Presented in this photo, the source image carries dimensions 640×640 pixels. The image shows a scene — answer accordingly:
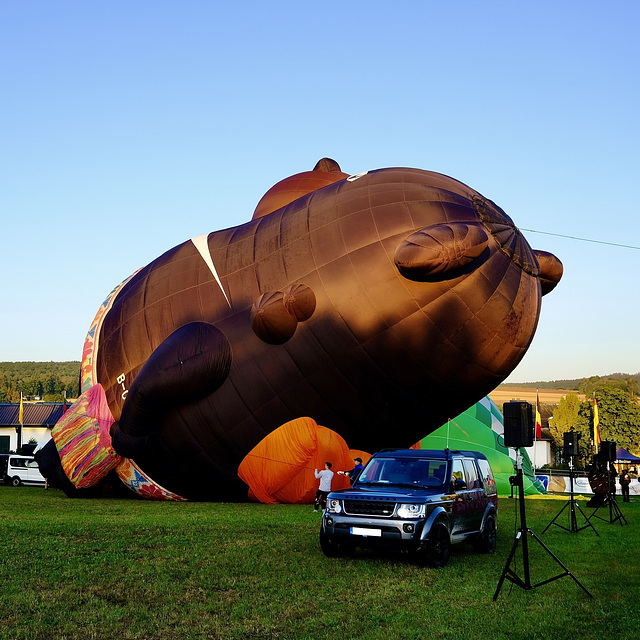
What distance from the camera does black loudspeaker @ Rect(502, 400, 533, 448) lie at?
9.21 metres

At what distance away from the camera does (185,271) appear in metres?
18.9

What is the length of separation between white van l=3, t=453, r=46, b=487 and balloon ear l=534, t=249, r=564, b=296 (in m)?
23.0

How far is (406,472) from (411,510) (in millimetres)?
1626

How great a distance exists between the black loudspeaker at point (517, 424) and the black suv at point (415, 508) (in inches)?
75.1

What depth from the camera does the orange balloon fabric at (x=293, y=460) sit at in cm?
1723

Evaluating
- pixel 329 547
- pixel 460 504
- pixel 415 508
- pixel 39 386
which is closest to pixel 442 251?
pixel 460 504

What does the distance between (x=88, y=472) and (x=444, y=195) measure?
480 inches

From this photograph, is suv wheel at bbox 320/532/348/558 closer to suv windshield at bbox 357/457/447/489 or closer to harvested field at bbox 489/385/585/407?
suv windshield at bbox 357/457/447/489

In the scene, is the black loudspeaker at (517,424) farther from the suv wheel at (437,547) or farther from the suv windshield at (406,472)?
the suv windshield at (406,472)

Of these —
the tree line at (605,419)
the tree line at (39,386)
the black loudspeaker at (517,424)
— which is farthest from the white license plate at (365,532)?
the tree line at (39,386)

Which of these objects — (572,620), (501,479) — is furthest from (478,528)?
(501,479)

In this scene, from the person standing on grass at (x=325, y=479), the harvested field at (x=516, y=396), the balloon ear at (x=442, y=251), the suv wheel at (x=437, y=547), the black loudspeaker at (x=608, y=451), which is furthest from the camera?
the harvested field at (x=516, y=396)

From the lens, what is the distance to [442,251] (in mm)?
14547

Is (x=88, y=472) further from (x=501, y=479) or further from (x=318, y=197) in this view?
(x=501, y=479)
